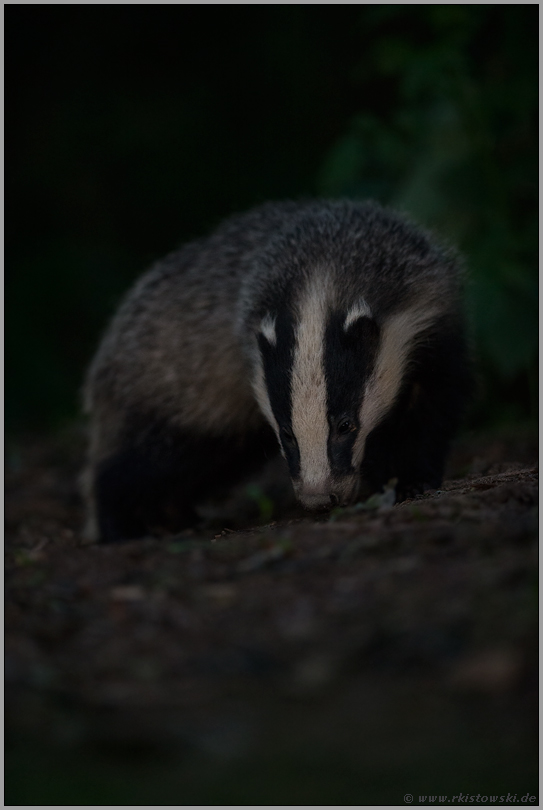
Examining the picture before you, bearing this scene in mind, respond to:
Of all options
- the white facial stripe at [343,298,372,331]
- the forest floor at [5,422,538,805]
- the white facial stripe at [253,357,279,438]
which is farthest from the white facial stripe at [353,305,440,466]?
the forest floor at [5,422,538,805]

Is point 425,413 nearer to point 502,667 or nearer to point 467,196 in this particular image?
point 467,196

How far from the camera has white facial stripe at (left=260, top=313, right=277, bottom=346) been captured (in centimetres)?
386

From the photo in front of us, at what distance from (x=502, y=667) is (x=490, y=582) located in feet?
1.15

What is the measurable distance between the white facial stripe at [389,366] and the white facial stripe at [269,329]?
1.42ft

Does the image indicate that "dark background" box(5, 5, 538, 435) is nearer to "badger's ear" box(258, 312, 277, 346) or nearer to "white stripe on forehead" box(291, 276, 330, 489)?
"badger's ear" box(258, 312, 277, 346)

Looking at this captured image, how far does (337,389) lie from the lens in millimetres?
3664

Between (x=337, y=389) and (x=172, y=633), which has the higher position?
(x=337, y=389)

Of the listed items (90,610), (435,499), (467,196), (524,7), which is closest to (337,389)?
(435,499)

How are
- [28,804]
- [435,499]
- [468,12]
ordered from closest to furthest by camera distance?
[28,804]
[435,499]
[468,12]

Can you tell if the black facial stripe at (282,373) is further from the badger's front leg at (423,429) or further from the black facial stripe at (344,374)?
the badger's front leg at (423,429)

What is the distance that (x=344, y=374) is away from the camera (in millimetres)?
3695

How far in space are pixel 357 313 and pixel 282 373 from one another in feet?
1.30

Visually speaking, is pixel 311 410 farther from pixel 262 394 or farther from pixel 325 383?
pixel 262 394

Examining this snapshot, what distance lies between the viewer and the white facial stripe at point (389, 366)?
3.81m
